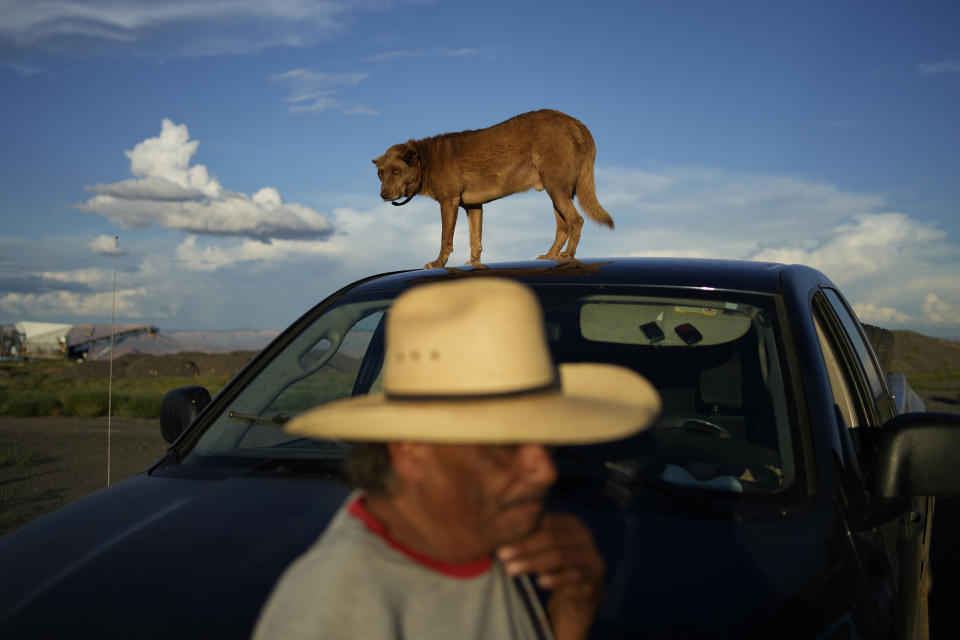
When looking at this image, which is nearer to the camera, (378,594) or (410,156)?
(378,594)

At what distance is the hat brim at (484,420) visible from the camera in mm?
1077

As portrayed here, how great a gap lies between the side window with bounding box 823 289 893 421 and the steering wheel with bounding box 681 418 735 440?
991 millimetres

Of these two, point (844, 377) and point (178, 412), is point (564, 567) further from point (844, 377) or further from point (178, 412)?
point (844, 377)

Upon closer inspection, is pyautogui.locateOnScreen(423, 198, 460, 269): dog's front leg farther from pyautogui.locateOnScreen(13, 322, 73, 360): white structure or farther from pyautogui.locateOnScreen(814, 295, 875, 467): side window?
pyautogui.locateOnScreen(13, 322, 73, 360): white structure

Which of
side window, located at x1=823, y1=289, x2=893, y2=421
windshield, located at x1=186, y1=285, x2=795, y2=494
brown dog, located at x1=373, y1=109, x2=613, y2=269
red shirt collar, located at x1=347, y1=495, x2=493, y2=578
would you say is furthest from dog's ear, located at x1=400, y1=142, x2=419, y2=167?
red shirt collar, located at x1=347, y1=495, x2=493, y2=578

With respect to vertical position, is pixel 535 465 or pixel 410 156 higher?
pixel 410 156

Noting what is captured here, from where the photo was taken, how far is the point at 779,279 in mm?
2859

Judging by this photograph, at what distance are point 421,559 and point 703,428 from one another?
5.83 ft

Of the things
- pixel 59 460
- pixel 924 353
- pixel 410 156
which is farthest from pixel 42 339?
pixel 410 156

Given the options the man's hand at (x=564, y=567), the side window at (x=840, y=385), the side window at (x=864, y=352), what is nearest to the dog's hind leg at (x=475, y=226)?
the side window at (x=864, y=352)

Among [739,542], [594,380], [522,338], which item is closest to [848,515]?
[739,542]

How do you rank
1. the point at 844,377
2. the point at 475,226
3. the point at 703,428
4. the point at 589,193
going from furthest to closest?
1. the point at 475,226
2. the point at 589,193
3. the point at 844,377
4. the point at 703,428

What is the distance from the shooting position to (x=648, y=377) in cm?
328

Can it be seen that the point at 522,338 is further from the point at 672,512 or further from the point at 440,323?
the point at 672,512
